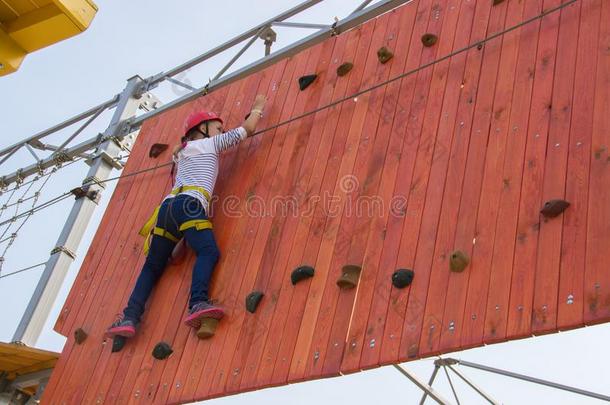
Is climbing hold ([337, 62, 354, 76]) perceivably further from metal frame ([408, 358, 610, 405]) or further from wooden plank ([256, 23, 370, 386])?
metal frame ([408, 358, 610, 405])

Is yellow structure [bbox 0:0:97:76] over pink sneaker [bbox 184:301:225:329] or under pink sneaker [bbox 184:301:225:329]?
over

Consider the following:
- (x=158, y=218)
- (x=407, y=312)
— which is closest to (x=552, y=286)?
(x=407, y=312)

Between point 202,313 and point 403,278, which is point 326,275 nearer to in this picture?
point 403,278

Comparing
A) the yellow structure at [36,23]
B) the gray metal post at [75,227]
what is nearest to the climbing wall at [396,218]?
the gray metal post at [75,227]

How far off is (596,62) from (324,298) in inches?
82.8

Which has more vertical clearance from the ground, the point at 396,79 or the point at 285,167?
the point at 396,79

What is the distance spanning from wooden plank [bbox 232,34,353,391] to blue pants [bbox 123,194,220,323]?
52 centimetres

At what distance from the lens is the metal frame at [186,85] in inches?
277

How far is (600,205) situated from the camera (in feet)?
13.4

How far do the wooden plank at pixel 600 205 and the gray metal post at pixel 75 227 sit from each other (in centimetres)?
505

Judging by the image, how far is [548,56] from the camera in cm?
502

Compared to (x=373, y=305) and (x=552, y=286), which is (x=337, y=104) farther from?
(x=552, y=286)

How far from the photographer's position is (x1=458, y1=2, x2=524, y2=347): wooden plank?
13.8ft

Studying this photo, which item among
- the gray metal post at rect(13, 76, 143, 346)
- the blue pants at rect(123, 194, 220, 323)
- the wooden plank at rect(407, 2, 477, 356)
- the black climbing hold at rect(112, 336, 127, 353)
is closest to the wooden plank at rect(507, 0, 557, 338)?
the wooden plank at rect(407, 2, 477, 356)
